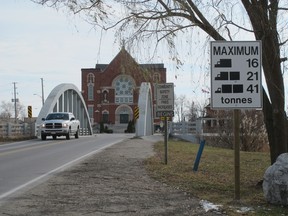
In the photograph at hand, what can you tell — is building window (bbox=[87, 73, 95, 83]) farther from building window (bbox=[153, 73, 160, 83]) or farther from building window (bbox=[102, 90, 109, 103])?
building window (bbox=[153, 73, 160, 83])

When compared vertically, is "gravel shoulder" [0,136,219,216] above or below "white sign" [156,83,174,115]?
below

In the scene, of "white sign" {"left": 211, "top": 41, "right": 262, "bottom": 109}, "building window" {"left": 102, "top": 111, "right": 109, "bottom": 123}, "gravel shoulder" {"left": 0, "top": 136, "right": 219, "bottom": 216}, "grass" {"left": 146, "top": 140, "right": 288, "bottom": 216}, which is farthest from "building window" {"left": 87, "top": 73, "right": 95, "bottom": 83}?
"white sign" {"left": 211, "top": 41, "right": 262, "bottom": 109}

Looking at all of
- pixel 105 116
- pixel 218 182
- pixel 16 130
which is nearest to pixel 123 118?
pixel 105 116

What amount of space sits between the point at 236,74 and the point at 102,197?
11.5 ft

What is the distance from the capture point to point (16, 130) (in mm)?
37844

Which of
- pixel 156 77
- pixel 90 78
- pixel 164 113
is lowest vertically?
pixel 164 113

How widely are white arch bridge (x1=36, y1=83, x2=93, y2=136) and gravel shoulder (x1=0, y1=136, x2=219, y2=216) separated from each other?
28.1 meters

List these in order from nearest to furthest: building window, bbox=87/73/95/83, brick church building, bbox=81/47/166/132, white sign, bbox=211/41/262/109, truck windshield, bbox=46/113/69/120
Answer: white sign, bbox=211/41/262/109, truck windshield, bbox=46/113/69/120, brick church building, bbox=81/47/166/132, building window, bbox=87/73/95/83

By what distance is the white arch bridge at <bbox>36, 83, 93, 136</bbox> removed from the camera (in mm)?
41156

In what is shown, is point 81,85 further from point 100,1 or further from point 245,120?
point 100,1

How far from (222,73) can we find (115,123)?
87709 millimetres

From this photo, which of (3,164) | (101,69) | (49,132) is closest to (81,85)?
(101,69)

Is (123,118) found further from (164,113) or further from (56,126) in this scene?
(164,113)

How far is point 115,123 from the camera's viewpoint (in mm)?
96125
